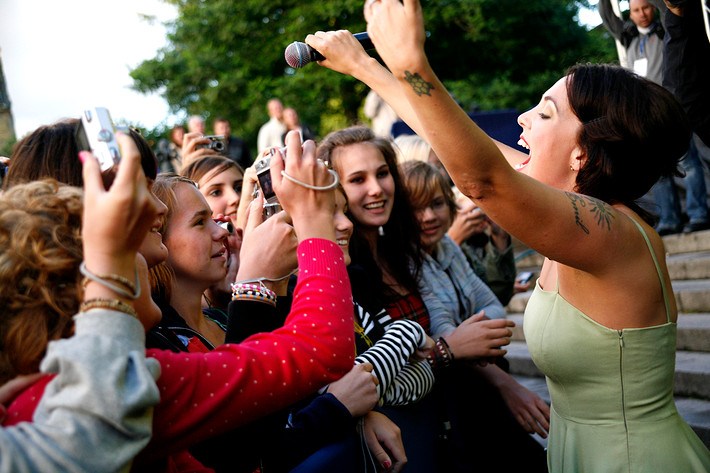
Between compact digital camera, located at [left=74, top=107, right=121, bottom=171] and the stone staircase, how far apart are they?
355 centimetres

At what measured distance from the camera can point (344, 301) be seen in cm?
145

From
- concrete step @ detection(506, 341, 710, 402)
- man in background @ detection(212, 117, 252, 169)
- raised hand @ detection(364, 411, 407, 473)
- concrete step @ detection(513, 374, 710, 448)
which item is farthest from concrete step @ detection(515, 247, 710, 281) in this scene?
man in background @ detection(212, 117, 252, 169)

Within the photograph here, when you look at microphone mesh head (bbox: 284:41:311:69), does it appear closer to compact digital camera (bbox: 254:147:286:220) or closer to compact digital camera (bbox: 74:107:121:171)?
compact digital camera (bbox: 254:147:286:220)

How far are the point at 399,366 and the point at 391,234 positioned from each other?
1.23m

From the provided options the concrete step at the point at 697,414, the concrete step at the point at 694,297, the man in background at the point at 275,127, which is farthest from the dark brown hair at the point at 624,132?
the man in background at the point at 275,127

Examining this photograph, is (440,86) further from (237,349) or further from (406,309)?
(406,309)

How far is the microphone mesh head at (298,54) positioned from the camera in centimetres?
216

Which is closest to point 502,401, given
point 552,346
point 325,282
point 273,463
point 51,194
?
point 552,346

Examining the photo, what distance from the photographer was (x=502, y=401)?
10.4 ft

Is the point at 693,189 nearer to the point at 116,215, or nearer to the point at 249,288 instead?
the point at 249,288

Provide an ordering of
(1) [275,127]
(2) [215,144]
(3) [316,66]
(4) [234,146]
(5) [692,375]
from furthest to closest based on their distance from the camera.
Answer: (3) [316,66] → (1) [275,127] → (4) [234,146] → (2) [215,144] → (5) [692,375]

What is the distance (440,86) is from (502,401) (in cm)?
204

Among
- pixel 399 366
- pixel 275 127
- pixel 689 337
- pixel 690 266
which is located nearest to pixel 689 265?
pixel 690 266

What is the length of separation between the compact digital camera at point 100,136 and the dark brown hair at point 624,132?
1591 millimetres
